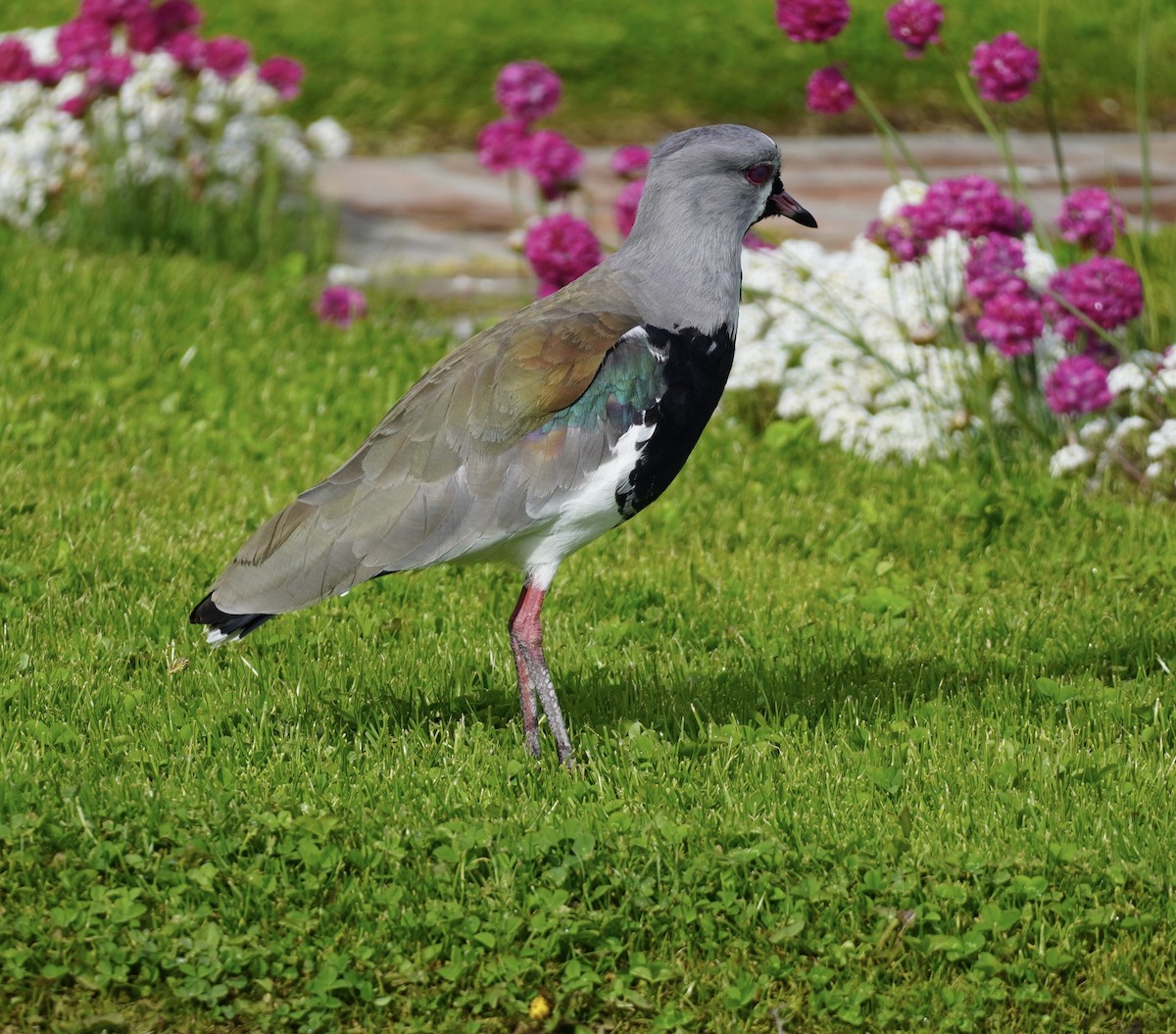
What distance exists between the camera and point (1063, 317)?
689cm

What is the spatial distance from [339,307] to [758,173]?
426 centimetres

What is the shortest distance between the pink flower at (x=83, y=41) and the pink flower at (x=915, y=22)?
464 cm

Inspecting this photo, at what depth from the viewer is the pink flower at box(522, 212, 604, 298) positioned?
24.0 ft

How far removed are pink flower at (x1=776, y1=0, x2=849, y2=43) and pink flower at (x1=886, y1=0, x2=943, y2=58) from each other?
205mm

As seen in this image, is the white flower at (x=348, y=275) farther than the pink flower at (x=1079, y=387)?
Yes

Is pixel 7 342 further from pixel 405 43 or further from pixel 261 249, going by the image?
pixel 405 43

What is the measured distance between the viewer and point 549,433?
4605mm

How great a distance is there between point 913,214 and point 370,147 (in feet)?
25.3

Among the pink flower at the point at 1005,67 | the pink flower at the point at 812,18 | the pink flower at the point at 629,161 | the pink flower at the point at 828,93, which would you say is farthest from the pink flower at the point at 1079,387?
the pink flower at the point at 629,161

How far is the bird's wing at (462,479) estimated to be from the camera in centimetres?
456

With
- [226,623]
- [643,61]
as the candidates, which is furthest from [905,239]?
[643,61]

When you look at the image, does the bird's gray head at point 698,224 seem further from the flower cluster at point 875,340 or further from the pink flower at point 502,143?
the pink flower at point 502,143

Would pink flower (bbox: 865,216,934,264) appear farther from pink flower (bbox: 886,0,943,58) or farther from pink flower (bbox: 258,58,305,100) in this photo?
pink flower (bbox: 258,58,305,100)

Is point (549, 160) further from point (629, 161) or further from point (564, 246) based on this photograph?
point (564, 246)
